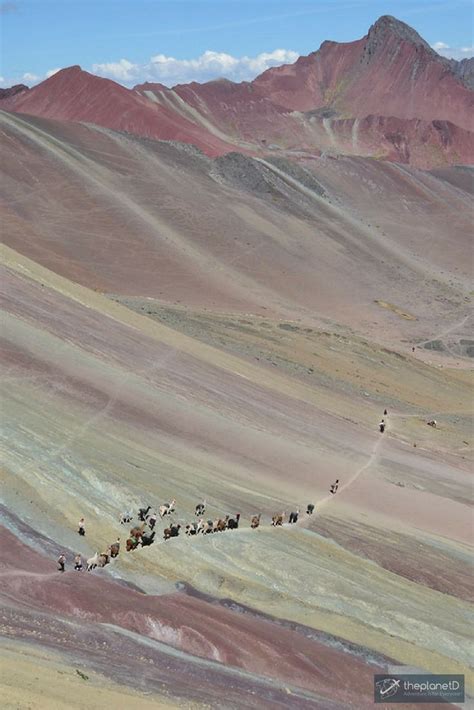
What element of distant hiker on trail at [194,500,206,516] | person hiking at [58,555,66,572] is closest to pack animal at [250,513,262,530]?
distant hiker on trail at [194,500,206,516]

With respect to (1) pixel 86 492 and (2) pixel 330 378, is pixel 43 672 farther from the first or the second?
(2) pixel 330 378

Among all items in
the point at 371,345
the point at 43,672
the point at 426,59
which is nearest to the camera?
the point at 43,672

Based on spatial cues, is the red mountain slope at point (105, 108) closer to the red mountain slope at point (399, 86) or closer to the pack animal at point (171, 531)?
the red mountain slope at point (399, 86)

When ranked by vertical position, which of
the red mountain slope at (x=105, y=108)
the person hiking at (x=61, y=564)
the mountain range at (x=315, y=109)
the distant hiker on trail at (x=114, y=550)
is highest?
the mountain range at (x=315, y=109)

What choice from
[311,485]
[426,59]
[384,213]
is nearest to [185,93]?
[426,59]

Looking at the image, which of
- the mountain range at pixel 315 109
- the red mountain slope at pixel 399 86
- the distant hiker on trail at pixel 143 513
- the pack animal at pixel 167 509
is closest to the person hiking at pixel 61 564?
the distant hiker on trail at pixel 143 513

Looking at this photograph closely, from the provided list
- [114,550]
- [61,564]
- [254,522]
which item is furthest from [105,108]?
[61,564]

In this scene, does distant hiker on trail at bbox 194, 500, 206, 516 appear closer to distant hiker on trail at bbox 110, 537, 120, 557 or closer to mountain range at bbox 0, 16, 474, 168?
distant hiker on trail at bbox 110, 537, 120, 557

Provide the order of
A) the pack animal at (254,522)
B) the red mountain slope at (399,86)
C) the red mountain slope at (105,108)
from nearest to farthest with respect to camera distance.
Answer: the pack animal at (254,522), the red mountain slope at (105,108), the red mountain slope at (399,86)
